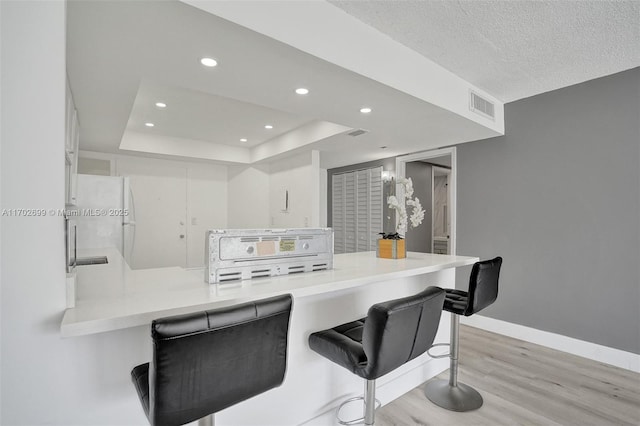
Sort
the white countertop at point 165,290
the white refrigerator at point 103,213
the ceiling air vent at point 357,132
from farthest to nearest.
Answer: the ceiling air vent at point 357,132 → the white refrigerator at point 103,213 → the white countertop at point 165,290

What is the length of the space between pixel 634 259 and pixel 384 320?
273 cm

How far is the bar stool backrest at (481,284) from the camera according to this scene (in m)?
1.90

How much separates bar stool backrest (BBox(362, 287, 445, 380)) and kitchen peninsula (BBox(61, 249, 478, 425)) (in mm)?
294

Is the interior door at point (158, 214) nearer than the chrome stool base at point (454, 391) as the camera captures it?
No

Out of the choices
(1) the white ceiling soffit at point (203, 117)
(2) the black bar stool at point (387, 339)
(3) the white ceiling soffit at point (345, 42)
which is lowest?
(2) the black bar stool at point (387, 339)

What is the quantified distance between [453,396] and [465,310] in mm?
→ 642

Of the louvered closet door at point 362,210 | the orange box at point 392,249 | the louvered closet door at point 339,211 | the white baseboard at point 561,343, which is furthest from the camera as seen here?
the louvered closet door at point 339,211

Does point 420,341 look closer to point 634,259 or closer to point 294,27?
point 294,27

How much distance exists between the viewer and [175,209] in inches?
203

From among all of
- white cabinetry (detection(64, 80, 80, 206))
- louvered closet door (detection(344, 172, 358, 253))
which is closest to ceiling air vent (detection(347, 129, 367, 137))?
louvered closet door (detection(344, 172, 358, 253))

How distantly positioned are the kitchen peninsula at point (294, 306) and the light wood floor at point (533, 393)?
25 centimetres

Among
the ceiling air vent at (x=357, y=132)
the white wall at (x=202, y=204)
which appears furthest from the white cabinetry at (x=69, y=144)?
the white wall at (x=202, y=204)

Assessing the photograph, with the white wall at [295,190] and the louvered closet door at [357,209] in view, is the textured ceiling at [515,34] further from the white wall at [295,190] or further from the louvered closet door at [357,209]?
the louvered closet door at [357,209]

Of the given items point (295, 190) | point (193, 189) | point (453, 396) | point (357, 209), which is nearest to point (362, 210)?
point (357, 209)
